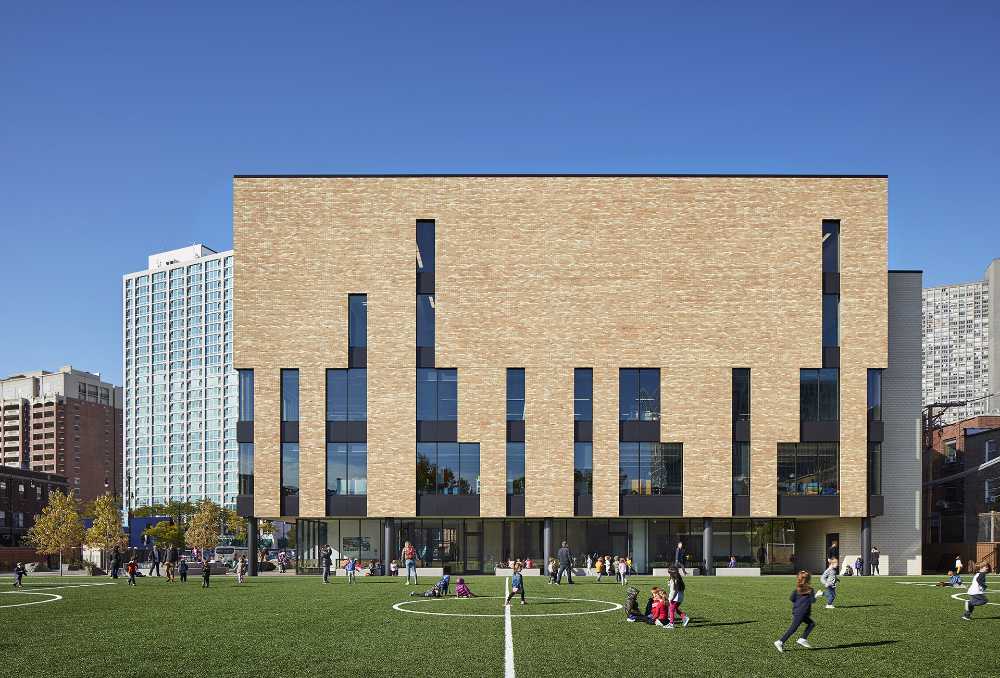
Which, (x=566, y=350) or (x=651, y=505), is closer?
(x=651, y=505)

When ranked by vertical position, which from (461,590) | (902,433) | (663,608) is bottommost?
(461,590)

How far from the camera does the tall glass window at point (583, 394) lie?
6338 centimetres

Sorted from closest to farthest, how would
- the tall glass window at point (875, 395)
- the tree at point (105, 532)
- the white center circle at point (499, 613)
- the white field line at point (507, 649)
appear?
the white field line at point (507, 649) < the white center circle at point (499, 613) < the tall glass window at point (875, 395) < the tree at point (105, 532)

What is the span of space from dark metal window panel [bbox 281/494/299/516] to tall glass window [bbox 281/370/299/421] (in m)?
5.25

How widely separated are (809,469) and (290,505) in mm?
34881

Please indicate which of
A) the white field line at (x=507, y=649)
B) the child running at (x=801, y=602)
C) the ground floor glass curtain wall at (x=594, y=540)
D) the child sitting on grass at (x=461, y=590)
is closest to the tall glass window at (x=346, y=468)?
the ground floor glass curtain wall at (x=594, y=540)

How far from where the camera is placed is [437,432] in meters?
63.2

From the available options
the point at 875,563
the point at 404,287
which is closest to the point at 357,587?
the point at 404,287

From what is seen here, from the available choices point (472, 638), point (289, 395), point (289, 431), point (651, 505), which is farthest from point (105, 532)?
point (472, 638)

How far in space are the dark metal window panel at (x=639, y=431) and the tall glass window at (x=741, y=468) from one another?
5.40m

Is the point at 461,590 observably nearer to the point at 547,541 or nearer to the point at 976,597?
the point at 976,597

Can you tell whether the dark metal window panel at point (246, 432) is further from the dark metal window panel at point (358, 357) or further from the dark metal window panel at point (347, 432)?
the dark metal window panel at point (358, 357)

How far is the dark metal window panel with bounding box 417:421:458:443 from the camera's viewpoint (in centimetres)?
6306

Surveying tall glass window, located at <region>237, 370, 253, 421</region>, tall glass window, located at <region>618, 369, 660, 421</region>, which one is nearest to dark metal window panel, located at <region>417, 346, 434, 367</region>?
tall glass window, located at <region>237, 370, 253, 421</region>
